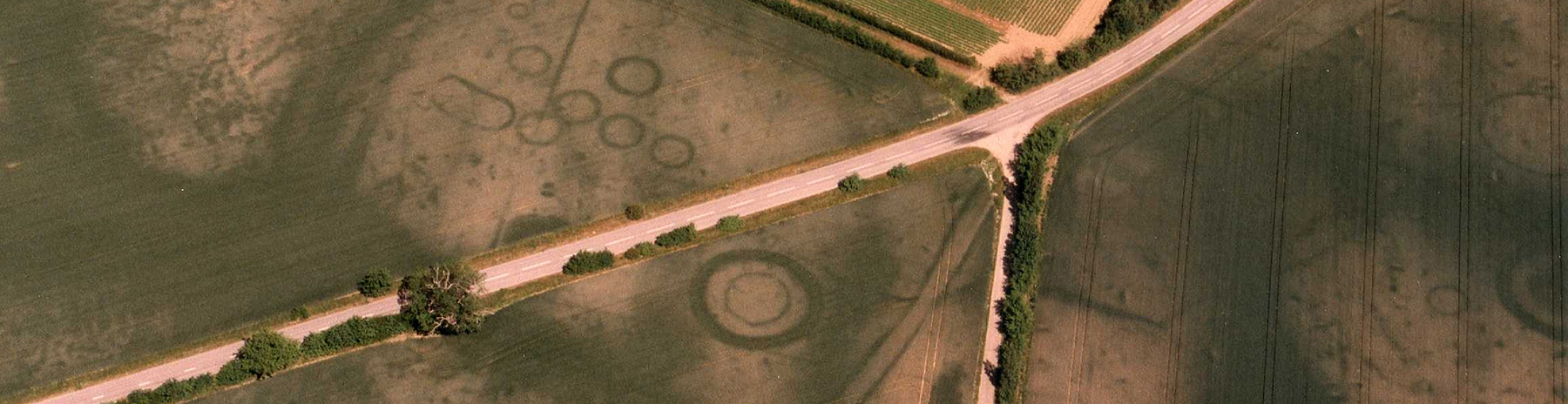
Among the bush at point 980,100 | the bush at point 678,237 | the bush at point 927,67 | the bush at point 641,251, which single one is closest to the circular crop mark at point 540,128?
the bush at point 641,251

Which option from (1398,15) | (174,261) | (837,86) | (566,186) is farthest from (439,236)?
(1398,15)

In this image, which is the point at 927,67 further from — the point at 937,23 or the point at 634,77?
the point at 634,77

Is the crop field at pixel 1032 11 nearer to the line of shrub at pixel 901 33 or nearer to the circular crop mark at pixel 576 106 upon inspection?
the line of shrub at pixel 901 33

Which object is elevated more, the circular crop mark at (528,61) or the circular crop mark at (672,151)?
the circular crop mark at (528,61)

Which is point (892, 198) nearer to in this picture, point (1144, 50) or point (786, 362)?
point (786, 362)

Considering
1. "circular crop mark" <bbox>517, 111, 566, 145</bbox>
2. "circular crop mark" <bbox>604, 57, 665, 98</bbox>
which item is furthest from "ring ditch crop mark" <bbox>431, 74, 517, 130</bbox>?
"circular crop mark" <bbox>604, 57, 665, 98</bbox>

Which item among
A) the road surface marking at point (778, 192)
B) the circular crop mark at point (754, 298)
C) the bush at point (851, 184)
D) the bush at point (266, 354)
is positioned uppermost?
the bush at point (851, 184)
